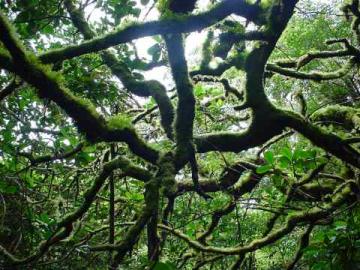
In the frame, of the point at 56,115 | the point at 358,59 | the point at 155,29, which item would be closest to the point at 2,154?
the point at 56,115

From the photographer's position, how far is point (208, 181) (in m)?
4.91

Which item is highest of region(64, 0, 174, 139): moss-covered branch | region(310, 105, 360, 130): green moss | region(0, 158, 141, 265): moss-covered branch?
region(310, 105, 360, 130): green moss

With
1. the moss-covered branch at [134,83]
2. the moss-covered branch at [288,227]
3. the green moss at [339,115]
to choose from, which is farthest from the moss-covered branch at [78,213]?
the green moss at [339,115]

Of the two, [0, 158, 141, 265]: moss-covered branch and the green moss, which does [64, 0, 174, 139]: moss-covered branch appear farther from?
the green moss

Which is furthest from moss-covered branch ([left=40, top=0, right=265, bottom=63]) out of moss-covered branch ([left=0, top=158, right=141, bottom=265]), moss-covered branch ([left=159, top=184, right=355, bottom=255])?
moss-covered branch ([left=159, top=184, right=355, bottom=255])

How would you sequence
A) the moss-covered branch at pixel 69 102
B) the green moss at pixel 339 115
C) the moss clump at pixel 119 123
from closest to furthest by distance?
the moss-covered branch at pixel 69 102 < the moss clump at pixel 119 123 < the green moss at pixel 339 115

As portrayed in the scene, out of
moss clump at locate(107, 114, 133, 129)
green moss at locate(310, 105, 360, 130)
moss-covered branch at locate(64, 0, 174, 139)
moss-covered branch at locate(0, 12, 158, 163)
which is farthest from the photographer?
green moss at locate(310, 105, 360, 130)

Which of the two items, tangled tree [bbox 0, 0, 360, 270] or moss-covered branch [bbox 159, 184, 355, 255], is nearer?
tangled tree [bbox 0, 0, 360, 270]

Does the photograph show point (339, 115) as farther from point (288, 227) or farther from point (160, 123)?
point (160, 123)

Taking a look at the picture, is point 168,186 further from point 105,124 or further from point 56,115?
point 56,115

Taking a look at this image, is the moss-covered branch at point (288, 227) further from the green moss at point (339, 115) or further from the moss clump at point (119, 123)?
the moss clump at point (119, 123)

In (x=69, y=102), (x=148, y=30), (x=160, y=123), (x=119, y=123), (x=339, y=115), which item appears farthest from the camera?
(x=339, y=115)

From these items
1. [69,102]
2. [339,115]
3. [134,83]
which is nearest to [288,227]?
[339,115]

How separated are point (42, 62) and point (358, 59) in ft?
13.0
